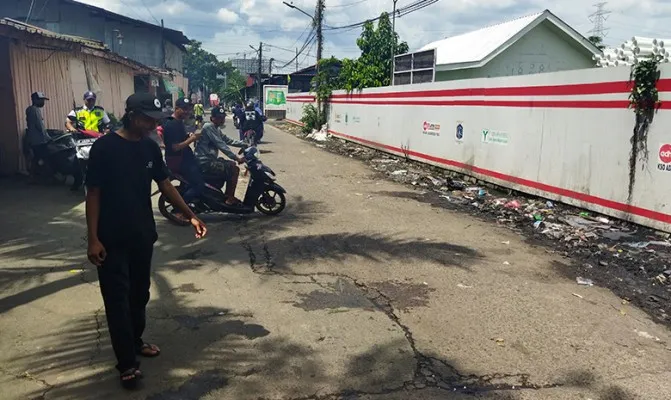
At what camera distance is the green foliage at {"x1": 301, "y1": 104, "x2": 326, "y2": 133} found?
2580 centimetres

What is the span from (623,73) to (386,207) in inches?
155

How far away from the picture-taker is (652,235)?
6.51m

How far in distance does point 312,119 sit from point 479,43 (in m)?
9.32

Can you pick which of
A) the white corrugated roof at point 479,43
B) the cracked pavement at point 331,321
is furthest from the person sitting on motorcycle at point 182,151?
the white corrugated roof at point 479,43

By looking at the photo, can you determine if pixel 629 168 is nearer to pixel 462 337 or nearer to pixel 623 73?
pixel 623 73

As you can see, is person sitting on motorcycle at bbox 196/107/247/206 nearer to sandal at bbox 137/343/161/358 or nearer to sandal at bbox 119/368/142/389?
sandal at bbox 137/343/161/358

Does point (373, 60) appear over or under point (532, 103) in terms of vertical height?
over

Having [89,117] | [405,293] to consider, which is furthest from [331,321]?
[89,117]

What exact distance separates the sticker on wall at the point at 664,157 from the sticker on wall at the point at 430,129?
6474 millimetres

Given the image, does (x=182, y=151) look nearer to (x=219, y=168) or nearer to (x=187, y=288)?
(x=219, y=168)

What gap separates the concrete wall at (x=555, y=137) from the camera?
6.72 m

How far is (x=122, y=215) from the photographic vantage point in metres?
2.99

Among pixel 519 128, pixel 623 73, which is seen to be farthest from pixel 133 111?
pixel 519 128

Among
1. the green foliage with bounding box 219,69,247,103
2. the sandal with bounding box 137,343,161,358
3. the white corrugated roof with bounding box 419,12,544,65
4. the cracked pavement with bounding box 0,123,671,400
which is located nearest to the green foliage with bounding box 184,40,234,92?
the green foliage with bounding box 219,69,247,103
